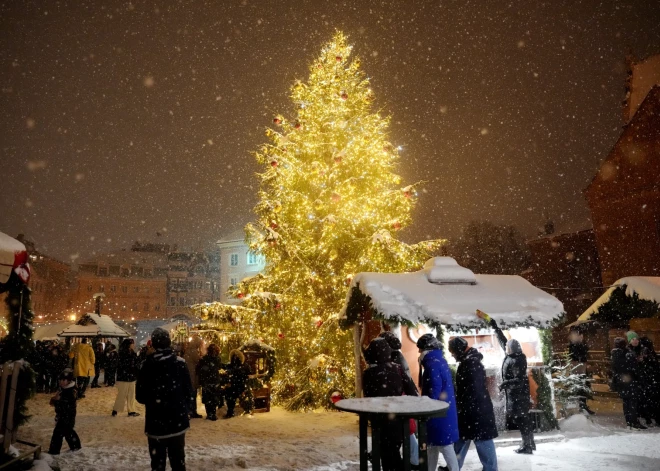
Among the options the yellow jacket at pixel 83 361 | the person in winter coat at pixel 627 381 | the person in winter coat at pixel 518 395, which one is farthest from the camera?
Result: the yellow jacket at pixel 83 361

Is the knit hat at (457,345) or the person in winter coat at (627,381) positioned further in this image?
the person in winter coat at (627,381)

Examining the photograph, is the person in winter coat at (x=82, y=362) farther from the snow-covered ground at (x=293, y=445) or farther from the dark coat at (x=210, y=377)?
the dark coat at (x=210, y=377)

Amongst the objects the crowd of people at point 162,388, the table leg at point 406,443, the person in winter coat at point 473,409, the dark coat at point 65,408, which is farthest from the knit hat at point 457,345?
the dark coat at point 65,408

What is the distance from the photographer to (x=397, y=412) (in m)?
4.97

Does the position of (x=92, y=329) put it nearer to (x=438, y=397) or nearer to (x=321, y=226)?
(x=321, y=226)

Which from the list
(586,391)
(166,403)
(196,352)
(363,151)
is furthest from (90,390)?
(586,391)

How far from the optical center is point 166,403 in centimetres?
552

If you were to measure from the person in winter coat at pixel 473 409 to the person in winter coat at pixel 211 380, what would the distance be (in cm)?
757

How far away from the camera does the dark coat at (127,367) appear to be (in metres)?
12.4

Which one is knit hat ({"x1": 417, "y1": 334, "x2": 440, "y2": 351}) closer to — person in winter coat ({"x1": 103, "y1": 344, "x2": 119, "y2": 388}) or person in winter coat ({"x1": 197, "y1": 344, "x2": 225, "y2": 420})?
person in winter coat ({"x1": 197, "y1": 344, "x2": 225, "y2": 420})

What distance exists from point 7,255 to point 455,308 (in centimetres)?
801

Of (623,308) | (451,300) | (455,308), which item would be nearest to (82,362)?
(451,300)

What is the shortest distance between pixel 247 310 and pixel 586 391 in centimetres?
955

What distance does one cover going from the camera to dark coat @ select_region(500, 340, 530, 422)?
27.4 feet
